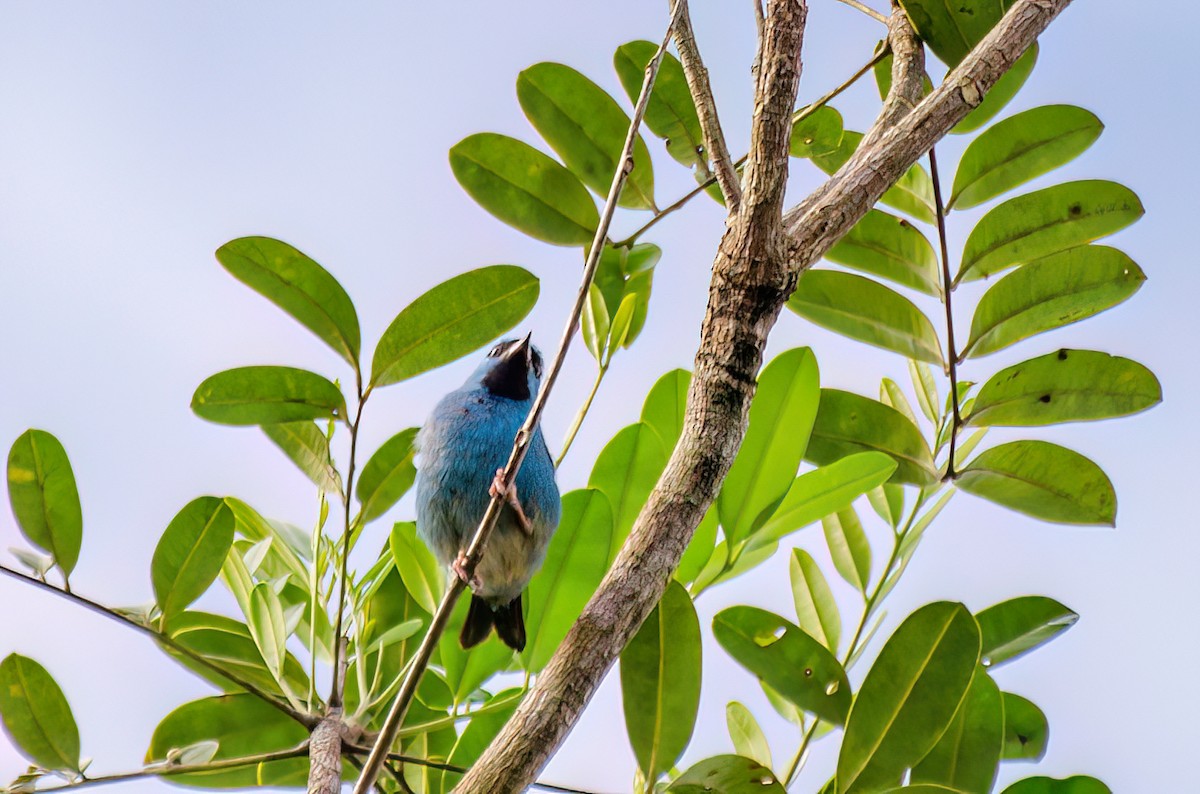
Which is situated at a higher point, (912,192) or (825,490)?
(912,192)

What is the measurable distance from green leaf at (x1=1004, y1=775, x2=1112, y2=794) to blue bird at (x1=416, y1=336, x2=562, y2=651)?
1.03 m

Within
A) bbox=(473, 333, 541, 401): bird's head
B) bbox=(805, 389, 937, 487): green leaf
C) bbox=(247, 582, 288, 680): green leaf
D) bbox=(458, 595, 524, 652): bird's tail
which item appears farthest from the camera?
bbox=(473, 333, 541, 401): bird's head

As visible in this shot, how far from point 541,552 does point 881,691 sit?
3.38 feet

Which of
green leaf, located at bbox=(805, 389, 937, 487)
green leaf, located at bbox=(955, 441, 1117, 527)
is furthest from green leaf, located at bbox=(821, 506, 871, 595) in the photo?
green leaf, located at bbox=(955, 441, 1117, 527)

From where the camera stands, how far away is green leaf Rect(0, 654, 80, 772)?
1.75 metres

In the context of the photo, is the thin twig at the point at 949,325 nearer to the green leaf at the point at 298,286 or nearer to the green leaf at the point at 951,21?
the green leaf at the point at 951,21

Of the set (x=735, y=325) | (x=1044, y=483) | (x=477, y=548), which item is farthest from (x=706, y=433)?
(x=1044, y=483)

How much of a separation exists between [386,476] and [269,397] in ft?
1.27

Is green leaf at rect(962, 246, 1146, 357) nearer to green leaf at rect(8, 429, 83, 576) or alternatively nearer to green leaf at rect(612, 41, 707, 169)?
green leaf at rect(612, 41, 707, 169)

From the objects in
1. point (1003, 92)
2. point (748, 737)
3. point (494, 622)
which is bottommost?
point (748, 737)

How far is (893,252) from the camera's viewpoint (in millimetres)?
2182

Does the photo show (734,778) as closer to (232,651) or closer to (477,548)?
(477,548)

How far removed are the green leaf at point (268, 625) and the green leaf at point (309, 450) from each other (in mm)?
284

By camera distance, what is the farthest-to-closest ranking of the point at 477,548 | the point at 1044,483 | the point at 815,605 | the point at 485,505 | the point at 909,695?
the point at 485,505 < the point at 815,605 < the point at 1044,483 < the point at 909,695 < the point at 477,548
